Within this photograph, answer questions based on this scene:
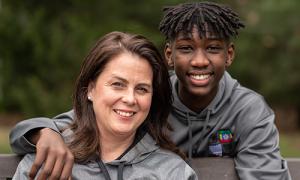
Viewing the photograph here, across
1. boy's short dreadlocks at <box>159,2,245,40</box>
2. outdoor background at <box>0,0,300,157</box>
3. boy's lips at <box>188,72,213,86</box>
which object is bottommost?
outdoor background at <box>0,0,300,157</box>

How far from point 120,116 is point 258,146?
757 millimetres

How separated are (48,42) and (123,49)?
27.2ft

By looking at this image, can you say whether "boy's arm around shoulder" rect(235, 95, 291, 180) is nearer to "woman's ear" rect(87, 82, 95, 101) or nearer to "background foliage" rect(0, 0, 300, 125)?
"woman's ear" rect(87, 82, 95, 101)

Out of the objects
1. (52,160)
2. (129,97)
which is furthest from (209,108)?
(52,160)

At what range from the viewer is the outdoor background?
10836 millimetres

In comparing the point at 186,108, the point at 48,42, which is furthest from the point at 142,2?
A: the point at 186,108

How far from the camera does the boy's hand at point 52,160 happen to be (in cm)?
286

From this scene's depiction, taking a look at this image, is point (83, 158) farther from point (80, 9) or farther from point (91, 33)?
point (80, 9)

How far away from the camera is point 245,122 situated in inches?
132

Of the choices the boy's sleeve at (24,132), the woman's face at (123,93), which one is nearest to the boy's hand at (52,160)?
the boy's sleeve at (24,132)

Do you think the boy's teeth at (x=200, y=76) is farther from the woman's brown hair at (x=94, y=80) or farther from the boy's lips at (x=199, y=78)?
the woman's brown hair at (x=94, y=80)

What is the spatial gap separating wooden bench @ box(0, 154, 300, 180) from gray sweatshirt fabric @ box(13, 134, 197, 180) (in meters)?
0.28

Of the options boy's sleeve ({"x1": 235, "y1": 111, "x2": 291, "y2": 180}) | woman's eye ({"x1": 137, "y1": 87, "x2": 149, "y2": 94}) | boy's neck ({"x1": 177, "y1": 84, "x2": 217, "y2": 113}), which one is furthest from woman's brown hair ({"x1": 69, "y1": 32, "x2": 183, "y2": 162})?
boy's sleeve ({"x1": 235, "y1": 111, "x2": 291, "y2": 180})

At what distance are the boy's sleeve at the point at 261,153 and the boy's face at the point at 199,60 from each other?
11.3 inches
